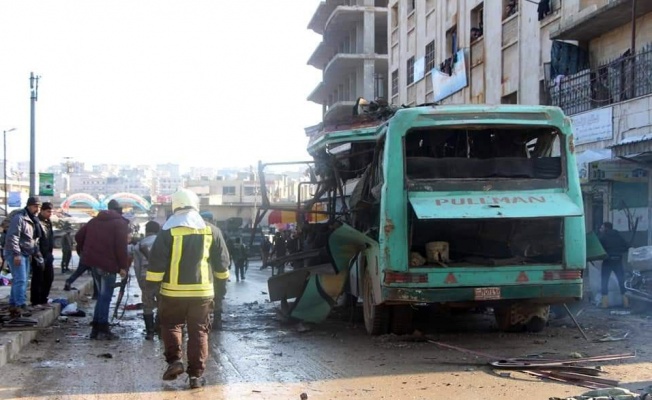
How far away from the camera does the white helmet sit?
244 inches

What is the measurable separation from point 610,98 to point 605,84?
14.5 inches

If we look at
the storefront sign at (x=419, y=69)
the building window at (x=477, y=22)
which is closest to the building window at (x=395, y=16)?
A: the storefront sign at (x=419, y=69)

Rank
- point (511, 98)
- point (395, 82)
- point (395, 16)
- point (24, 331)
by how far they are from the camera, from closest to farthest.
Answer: point (24, 331) → point (511, 98) → point (395, 82) → point (395, 16)

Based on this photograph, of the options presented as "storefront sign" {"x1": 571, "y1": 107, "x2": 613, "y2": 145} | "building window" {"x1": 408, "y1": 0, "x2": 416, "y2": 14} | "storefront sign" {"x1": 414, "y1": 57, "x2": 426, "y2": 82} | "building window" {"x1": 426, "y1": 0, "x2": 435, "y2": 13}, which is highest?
"building window" {"x1": 408, "y1": 0, "x2": 416, "y2": 14}

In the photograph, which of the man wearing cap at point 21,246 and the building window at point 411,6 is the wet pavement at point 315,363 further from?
the building window at point 411,6

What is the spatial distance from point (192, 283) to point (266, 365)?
157cm

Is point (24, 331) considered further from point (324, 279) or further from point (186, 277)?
point (324, 279)

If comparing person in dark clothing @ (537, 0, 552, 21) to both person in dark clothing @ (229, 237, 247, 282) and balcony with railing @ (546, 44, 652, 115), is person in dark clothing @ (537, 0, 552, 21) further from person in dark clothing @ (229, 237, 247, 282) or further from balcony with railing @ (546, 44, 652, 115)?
person in dark clothing @ (229, 237, 247, 282)

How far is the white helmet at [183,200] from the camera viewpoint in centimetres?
619

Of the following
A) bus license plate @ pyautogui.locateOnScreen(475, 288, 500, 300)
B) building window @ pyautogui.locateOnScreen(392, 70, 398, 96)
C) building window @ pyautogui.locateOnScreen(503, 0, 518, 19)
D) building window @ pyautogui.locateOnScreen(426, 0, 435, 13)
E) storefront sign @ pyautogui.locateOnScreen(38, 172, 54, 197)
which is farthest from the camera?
building window @ pyautogui.locateOnScreen(392, 70, 398, 96)

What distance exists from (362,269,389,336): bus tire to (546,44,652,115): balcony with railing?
29.3 feet

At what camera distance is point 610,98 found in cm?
1628

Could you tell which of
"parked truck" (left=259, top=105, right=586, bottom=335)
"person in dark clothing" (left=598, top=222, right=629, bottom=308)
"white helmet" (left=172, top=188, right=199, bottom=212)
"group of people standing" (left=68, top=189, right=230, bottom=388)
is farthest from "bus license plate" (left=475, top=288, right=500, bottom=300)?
"person in dark clothing" (left=598, top=222, right=629, bottom=308)

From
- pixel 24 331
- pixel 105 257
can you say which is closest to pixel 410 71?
pixel 105 257
